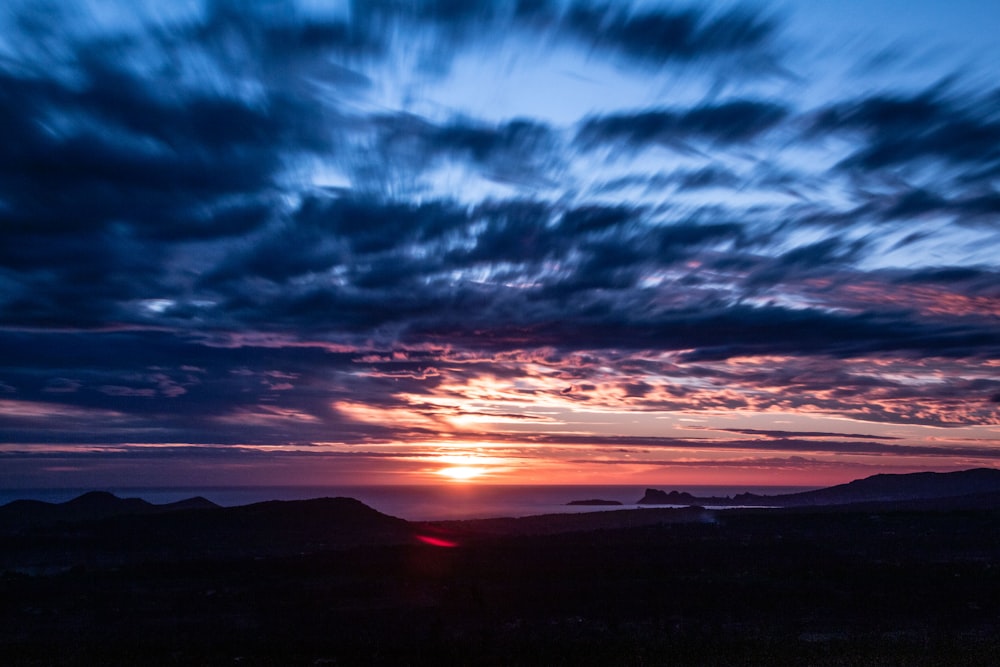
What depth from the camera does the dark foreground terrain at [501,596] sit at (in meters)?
21.7

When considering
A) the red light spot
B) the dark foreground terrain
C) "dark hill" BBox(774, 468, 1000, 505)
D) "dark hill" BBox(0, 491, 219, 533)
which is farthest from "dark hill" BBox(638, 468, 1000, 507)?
"dark hill" BBox(0, 491, 219, 533)

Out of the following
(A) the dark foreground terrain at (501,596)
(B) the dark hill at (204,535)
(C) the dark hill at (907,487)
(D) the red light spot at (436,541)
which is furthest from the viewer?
(C) the dark hill at (907,487)

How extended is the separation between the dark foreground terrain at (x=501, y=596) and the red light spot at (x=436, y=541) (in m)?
0.46

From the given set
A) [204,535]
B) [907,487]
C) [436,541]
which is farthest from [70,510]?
[907,487]

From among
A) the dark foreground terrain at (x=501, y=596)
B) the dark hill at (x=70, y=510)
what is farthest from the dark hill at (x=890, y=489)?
the dark hill at (x=70, y=510)

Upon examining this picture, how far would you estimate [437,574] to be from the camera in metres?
36.9

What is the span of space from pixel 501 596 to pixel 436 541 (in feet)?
73.1

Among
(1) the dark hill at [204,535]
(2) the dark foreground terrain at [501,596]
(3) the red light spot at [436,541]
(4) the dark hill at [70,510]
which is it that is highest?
(4) the dark hill at [70,510]

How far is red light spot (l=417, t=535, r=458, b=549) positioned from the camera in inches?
1918

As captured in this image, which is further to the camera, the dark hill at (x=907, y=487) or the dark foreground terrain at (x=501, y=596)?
the dark hill at (x=907, y=487)

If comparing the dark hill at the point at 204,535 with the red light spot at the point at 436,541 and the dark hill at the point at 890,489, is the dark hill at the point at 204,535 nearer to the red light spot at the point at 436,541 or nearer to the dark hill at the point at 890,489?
the red light spot at the point at 436,541

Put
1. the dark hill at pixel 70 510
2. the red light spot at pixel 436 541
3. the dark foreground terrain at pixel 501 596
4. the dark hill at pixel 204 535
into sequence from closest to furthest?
the dark foreground terrain at pixel 501 596 < the dark hill at pixel 204 535 < the red light spot at pixel 436 541 < the dark hill at pixel 70 510

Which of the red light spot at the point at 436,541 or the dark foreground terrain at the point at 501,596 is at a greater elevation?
the red light spot at the point at 436,541

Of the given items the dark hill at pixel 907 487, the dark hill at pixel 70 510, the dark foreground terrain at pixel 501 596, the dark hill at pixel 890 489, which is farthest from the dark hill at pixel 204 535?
the dark hill at pixel 907 487
